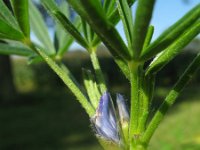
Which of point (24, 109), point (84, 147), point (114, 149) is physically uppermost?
point (114, 149)

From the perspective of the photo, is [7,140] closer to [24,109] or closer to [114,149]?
[24,109]

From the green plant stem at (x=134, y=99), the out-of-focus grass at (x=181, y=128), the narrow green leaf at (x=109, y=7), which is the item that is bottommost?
the out-of-focus grass at (x=181, y=128)

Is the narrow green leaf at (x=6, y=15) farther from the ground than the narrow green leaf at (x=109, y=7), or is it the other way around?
the narrow green leaf at (x=6, y=15)

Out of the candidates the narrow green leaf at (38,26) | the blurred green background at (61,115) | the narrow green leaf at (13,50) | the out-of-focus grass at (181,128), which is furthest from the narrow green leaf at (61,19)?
the out-of-focus grass at (181,128)

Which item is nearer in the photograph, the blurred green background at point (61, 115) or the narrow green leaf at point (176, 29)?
the narrow green leaf at point (176, 29)

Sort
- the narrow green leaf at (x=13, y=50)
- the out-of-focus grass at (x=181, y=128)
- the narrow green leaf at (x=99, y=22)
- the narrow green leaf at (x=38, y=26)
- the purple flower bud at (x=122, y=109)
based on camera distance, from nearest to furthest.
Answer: the narrow green leaf at (x=99, y=22)
the purple flower bud at (x=122, y=109)
the narrow green leaf at (x=13, y=50)
the narrow green leaf at (x=38, y=26)
the out-of-focus grass at (x=181, y=128)

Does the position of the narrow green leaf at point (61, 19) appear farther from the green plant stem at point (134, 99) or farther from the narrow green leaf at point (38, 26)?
the narrow green leaf at point (38, 26)

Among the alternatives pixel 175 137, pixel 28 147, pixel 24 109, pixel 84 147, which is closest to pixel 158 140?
pixel 175 137
